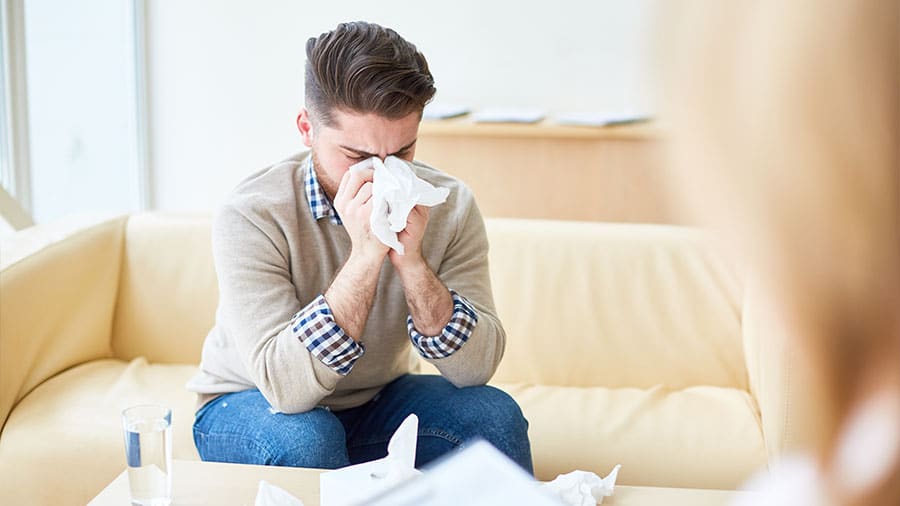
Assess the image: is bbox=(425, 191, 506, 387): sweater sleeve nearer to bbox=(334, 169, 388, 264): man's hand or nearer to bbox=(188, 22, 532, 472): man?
bbox=(188, 22, 532, 472): man

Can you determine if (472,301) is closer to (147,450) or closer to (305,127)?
(305,127)

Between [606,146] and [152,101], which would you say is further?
[152,101]

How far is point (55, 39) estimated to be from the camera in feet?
10.8

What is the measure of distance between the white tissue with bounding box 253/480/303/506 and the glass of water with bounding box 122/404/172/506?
0.13m

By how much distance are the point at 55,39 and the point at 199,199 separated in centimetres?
111

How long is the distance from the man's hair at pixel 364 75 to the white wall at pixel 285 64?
2499 millimetres

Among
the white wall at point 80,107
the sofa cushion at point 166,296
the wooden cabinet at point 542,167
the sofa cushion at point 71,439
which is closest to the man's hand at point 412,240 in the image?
the sofa cushion at point 71,439

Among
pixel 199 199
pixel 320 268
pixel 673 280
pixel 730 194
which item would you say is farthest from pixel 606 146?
pixel 730 194

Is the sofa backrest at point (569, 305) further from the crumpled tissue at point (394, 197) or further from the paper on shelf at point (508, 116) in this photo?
the paper on shelf at point (508, 116)

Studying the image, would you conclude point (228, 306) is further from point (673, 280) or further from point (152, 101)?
point (152, 101)

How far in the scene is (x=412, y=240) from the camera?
5.12 feet

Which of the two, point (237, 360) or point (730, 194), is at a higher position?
point (730, 194)

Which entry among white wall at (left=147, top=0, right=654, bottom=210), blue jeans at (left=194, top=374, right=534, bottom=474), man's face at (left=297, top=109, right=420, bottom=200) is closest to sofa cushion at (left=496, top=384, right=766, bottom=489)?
blue jeans at (left=194, top=374, right=534, bottom=474)

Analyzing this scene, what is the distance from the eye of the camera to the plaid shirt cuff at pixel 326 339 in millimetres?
1490
